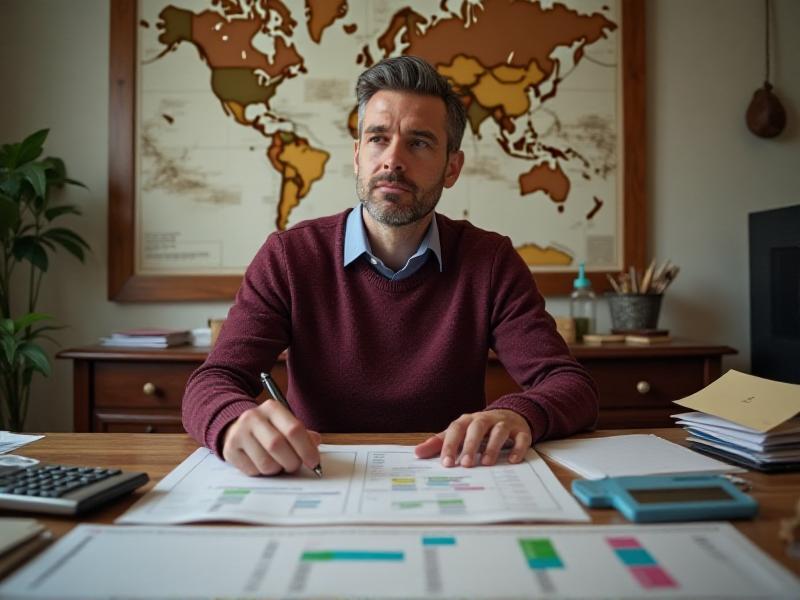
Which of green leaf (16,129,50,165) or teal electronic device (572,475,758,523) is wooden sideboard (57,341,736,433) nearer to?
green leaf (16,129,50,165)

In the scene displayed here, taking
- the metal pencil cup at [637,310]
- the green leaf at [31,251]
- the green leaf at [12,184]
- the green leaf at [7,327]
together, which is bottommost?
the green leaf at [7,327]

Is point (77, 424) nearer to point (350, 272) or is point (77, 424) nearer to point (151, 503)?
point (350, 272)

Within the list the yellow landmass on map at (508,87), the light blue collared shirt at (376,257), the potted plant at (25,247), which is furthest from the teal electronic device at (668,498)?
the yellow landmass on map at (508,87)

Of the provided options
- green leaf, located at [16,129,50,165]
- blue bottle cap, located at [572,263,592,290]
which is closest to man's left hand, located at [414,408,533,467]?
blue bottle cap, located at [572,263,592,290]

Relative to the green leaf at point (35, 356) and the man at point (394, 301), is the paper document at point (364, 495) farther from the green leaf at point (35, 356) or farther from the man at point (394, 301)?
the green leaf at point (35, 356)

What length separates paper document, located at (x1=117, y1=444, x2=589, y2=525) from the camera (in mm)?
633

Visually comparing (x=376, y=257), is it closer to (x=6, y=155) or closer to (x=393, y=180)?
(x=393, y=180)

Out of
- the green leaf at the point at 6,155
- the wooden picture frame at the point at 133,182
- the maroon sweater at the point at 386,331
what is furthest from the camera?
the wooden picture frame at the point at 133,182

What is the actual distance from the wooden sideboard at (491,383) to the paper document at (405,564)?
4.71 ft

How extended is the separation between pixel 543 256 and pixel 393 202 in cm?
121

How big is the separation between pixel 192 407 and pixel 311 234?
57 cm

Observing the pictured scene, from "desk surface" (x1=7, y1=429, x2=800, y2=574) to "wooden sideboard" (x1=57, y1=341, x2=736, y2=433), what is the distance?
0.97m

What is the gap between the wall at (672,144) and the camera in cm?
246

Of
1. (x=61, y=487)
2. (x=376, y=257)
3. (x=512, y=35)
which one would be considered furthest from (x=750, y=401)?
(x=512, y=35)
